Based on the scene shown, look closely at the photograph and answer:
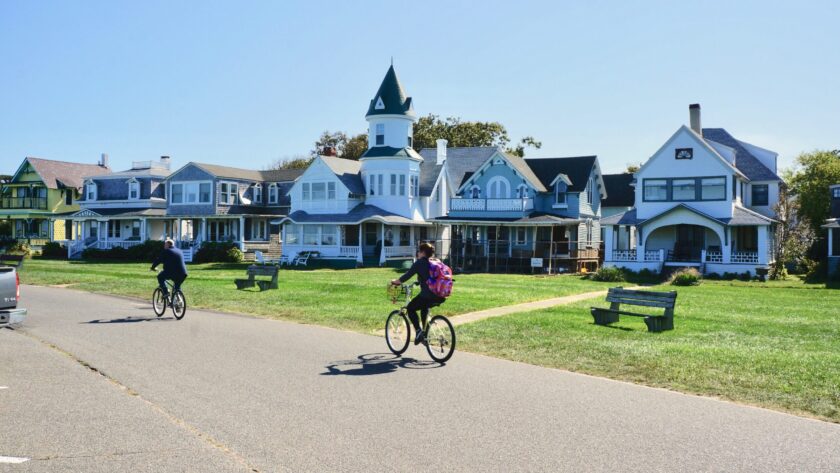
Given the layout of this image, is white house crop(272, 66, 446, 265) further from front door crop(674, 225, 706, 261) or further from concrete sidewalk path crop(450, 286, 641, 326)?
concrete sidewalk path crop(450, 286, 641, 326)

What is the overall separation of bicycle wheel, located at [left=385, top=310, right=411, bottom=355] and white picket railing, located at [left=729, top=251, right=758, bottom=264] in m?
29.8

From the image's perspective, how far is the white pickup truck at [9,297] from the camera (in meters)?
13.4

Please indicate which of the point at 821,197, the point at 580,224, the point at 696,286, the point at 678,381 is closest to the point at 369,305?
the point at 678,381

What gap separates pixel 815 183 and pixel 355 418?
5041 cm

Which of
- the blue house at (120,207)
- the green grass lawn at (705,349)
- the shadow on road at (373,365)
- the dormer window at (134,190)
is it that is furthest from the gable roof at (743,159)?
the dormer window at (134,190)

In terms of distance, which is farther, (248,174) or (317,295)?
(248,174)

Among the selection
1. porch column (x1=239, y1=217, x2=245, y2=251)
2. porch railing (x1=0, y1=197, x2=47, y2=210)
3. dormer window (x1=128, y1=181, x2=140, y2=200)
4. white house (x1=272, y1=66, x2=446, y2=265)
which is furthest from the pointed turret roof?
porch railing (x1=0, y1=197, x2=47, y2=210)

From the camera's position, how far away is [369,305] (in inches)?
814

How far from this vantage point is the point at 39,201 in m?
66.7

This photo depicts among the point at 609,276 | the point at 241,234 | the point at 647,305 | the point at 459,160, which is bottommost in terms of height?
the point at 609,276

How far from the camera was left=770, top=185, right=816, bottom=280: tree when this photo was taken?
4269 cm

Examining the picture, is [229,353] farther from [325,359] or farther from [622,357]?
[622,357]

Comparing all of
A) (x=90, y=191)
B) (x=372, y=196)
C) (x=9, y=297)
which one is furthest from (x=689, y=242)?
(x=90, y=191)

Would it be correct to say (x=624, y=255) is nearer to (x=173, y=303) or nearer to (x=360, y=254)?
(x=360, y=254)
